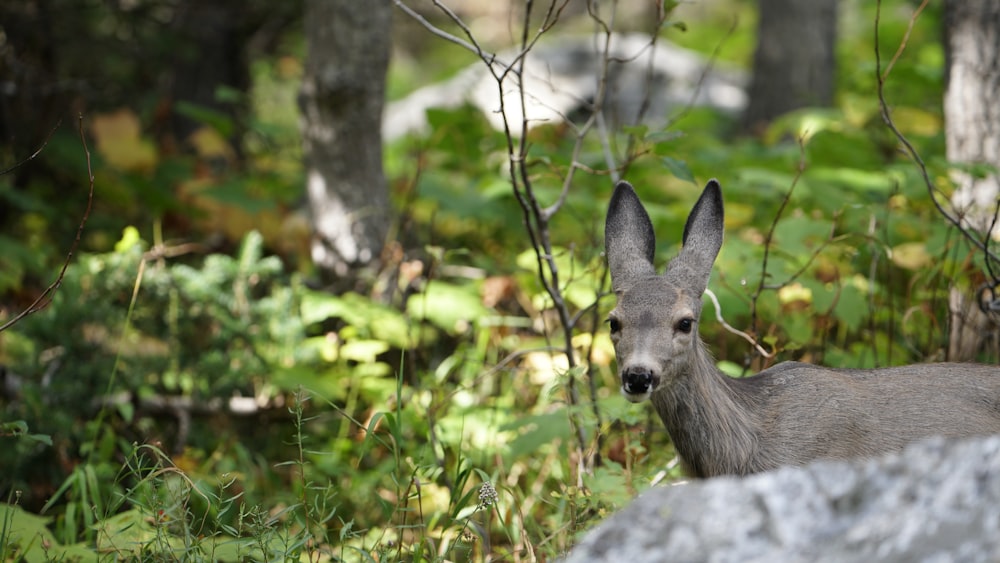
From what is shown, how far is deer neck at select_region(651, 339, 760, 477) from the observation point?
369 cm

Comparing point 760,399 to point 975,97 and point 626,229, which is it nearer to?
point 626,229

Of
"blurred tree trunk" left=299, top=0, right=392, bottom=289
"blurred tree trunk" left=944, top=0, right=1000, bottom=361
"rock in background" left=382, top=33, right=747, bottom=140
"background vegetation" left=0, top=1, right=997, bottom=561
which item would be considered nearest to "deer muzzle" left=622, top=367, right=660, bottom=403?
"background vegetation" left=0, top=1, right=997, bottom=561

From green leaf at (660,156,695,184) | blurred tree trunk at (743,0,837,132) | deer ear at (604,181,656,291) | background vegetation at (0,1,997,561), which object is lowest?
background vegetation at (0,1,997,561)

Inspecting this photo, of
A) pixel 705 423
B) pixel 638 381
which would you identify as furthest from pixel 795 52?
pixel 638 381

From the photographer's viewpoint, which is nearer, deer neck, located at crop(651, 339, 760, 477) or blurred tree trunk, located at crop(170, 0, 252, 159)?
deer neck, located at crop(651, 339, 760, 477)

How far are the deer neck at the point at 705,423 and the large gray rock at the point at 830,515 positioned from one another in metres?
1.56

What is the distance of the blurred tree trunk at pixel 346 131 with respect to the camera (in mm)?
6535

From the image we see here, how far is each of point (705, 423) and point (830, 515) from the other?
168cm

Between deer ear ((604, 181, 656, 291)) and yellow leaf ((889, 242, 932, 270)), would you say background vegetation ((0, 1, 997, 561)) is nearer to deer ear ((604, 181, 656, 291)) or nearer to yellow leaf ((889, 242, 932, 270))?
yellow leaf ((889, 242, 932, 270))

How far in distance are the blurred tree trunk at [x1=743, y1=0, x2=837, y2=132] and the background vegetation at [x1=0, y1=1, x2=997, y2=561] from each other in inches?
131

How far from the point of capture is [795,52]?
11375mm

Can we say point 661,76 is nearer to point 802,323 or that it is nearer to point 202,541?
point 802,323

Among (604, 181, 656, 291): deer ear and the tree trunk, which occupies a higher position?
the tree trunk

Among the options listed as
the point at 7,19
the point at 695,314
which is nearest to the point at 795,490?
the point at 695,314
